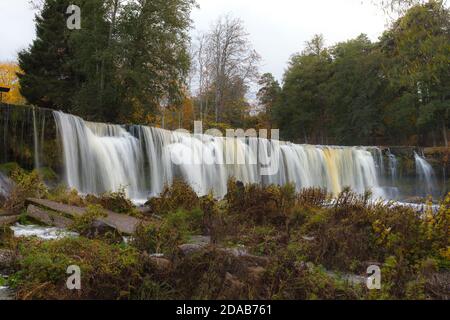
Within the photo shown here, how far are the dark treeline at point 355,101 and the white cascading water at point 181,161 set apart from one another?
1149 cm

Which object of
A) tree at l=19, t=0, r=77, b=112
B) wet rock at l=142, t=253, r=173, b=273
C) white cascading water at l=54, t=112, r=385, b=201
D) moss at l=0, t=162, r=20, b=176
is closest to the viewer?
wet rock at l=142, t=253, r=173, b=273

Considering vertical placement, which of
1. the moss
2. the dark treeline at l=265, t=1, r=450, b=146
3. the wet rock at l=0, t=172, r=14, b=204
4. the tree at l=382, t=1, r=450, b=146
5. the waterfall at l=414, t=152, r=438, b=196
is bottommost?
the waterfall at l=414, t=152, r=438, b=196

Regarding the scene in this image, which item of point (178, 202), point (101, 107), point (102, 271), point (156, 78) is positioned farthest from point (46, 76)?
point (102, 271)

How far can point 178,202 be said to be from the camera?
446 inches

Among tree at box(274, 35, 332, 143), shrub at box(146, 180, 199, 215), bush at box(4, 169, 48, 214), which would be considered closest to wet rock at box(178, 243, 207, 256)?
shrub at box(146, 180, 199, 215)

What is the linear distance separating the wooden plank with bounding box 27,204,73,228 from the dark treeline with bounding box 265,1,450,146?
32.2 meters

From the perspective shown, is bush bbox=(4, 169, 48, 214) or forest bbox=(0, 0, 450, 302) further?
bush bbox=(4, 169, 48, 214)

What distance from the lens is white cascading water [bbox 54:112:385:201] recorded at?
17453mm

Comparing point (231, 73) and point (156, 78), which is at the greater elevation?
point (231, 73)

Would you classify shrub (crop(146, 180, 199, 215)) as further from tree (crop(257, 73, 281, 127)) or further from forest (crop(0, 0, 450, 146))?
tree (crop(257, 73, 281, 127))

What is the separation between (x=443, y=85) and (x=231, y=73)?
63.6ft

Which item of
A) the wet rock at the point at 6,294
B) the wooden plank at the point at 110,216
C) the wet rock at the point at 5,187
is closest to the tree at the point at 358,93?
the wet rock at the point at 5,187

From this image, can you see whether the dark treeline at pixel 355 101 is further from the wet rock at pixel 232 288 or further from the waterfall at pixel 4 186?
the wet rock at pixel 232 288
